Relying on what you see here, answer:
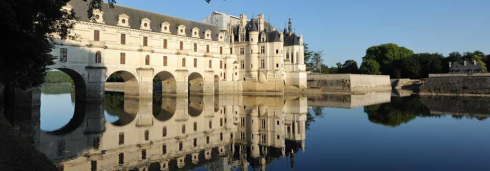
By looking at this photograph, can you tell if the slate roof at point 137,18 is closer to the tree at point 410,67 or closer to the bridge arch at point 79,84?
the bridge arch at point 79,84

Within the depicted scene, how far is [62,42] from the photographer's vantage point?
26.5 m

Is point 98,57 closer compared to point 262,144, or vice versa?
point 262,144

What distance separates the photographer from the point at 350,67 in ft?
274

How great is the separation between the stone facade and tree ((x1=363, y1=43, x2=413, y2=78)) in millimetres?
37152

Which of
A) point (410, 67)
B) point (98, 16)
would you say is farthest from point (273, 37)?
point (410, 67)

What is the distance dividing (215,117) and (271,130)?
574cm

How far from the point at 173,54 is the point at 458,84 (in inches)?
1692

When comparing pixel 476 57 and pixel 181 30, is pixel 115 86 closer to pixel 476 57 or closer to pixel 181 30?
pixel 181 30

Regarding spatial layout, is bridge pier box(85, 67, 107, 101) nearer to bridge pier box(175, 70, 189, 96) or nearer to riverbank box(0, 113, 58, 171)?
bridge pier box(175, 70, 189, 96)

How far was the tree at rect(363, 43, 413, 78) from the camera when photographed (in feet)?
254

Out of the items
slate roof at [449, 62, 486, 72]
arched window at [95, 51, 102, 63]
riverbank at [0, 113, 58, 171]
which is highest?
slate roof at [449, 62, 486, 72]

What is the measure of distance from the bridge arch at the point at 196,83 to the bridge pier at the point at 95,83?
14.2 m

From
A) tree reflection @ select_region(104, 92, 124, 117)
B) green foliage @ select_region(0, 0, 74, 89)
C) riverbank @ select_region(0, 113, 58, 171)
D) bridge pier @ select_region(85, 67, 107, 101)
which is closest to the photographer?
riverbank @ select_region(0, 113, 58, 171)

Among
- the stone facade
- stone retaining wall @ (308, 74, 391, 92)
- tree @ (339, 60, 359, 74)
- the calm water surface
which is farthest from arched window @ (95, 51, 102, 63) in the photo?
tree @ (339, 60, 359, 74)
